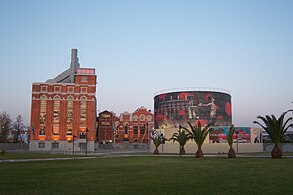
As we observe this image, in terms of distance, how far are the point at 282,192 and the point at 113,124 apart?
4592 inches

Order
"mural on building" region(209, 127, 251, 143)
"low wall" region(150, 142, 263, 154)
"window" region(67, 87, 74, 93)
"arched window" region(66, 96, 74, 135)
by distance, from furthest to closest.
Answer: "window" region(67, 87, 74, 93), "arched window" region(66, 96, 74, 135), "mural on building" region(209, 127, 251, 143), "low wall" region(150, 142, 263, 154)

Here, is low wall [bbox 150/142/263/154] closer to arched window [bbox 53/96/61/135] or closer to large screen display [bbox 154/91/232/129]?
large screen display [bbox 154/91/232/129]

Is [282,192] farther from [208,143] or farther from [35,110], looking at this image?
[35,110]

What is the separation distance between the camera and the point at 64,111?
10031 cm

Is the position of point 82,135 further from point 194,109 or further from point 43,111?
point 194,109

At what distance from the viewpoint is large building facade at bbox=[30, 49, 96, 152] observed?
324 feet

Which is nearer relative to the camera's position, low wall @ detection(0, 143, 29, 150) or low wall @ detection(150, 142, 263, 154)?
low wall @ detection(150, 142, 263, 154)

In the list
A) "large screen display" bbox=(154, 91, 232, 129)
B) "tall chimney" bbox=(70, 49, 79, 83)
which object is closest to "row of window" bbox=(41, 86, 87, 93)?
"tall chimney" bbox=(70, 49, 79, 83)

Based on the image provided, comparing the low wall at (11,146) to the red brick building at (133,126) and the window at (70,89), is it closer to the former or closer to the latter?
the window at (70,89)

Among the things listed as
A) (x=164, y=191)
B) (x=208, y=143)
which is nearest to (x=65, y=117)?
(x=208, y=143)

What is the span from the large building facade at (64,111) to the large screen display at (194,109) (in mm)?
24150

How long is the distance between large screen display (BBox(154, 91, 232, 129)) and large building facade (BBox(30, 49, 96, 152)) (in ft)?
79.2

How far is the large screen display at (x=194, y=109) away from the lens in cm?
9475

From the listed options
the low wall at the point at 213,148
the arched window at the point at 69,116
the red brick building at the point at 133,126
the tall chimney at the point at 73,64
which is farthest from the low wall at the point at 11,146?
the low wall at the point at 213,148
